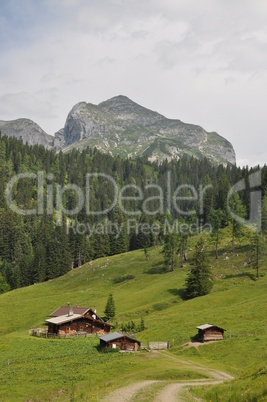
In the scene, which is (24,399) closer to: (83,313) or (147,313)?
(83,313)

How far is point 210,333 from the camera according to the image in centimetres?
5428

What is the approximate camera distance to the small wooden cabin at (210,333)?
53938 millimetres

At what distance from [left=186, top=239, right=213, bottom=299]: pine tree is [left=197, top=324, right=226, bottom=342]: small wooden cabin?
29.1m

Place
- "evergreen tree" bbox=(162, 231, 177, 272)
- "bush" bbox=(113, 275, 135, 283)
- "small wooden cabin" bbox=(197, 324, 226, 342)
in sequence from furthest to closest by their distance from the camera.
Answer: "bush" bbox=(113, 275, 135, 283) < "evergreen tree" bbox=(162, 231, 177, 272) < "small wooden cabin" bbox=(197, 324, 226, 342)

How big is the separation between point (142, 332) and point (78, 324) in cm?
1377

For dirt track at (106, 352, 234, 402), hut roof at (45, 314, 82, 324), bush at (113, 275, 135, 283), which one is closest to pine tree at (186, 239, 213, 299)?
bush at (113, 275, 135, 283)

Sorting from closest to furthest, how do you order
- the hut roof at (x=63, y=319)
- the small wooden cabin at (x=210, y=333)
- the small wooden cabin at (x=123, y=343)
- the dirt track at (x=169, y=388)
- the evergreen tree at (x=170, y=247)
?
the dirt track at (x=169, y=388) < the small wooden cabin at (x=123, y=343) < the small wooden cabin at (x=210, y=333) < the hut roof at (x=63, y=319) < the evergreen tree at (x=170, y=247)

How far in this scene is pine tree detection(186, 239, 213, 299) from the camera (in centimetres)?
8425

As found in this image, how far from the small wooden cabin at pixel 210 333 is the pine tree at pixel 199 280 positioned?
29.1 m

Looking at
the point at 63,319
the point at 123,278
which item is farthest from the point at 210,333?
the point at 123,278

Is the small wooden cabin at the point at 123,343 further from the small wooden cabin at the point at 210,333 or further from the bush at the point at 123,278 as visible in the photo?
the bush at the point at 123,278

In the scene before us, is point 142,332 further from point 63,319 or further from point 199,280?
point 199,280

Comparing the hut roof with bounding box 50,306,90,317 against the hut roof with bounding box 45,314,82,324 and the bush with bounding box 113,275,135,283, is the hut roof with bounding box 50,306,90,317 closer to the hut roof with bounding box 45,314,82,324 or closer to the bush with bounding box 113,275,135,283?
the hut roof with bounding box 45,314,82,324

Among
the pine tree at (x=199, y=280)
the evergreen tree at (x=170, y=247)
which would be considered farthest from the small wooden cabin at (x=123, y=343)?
the evergreen tree at (x=170, y=247)
